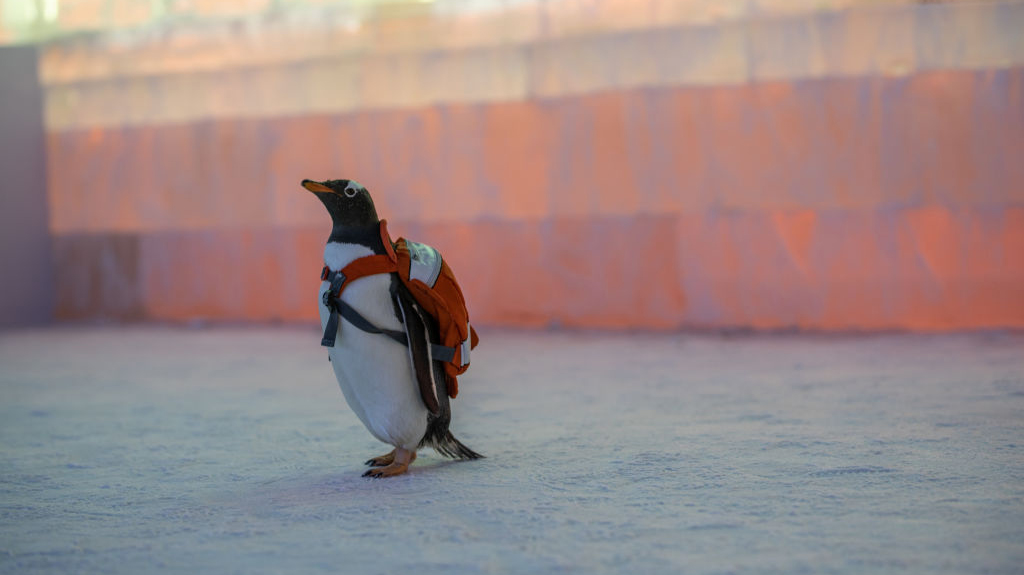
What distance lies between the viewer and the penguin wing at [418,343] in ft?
9.96

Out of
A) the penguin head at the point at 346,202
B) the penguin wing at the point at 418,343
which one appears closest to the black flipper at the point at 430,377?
the penguin wing at the point at 418,343

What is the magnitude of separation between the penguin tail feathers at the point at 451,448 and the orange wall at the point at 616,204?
4391 millimetres

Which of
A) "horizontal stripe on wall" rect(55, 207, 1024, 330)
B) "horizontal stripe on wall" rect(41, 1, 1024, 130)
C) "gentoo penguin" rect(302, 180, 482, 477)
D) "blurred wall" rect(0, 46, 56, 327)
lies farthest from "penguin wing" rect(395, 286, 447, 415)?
"blurred wall" rect(0, 46, 56, 327)

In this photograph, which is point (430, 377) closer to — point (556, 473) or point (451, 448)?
point (451, 448)

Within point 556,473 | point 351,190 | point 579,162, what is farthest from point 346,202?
point 579,162

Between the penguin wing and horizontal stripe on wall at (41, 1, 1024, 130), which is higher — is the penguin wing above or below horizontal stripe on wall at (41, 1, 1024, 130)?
below

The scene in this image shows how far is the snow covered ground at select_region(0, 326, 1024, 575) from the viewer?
7.50ft

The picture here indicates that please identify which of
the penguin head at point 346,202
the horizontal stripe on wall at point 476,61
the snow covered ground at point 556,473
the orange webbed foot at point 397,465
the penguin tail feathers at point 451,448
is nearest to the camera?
the snow covered ground at point 556,473

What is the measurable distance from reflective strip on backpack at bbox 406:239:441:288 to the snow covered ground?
60cm

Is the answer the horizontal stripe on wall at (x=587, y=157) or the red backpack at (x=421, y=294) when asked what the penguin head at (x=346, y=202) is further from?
the horizontal stripe on wall at (x=587, y=157)

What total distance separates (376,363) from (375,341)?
6 cm

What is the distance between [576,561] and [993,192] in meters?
5.65

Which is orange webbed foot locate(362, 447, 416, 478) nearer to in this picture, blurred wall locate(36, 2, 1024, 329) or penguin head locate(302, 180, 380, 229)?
penguin head locate(302, 180, 380, 229)

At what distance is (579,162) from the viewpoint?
7.76 m
